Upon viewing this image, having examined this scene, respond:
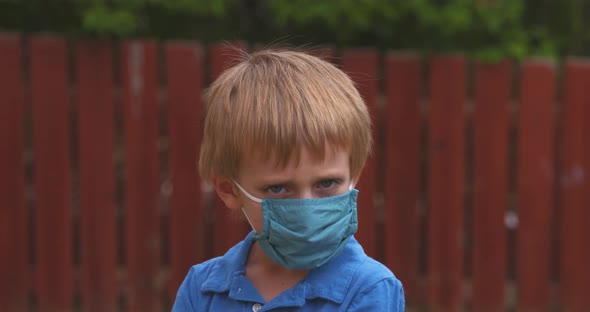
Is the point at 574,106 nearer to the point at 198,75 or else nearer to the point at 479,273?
the point at 479,273

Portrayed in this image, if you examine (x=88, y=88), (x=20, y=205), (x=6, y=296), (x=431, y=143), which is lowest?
(x=6, y=296)

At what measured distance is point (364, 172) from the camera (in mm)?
5988

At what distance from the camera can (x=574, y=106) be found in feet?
20.2

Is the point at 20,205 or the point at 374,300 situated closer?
A: the point at 374,300

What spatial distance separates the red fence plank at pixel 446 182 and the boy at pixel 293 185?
3815 mm

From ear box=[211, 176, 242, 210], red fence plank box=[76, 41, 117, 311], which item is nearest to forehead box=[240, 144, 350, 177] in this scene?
ear box=[211, 176, 242, 210]

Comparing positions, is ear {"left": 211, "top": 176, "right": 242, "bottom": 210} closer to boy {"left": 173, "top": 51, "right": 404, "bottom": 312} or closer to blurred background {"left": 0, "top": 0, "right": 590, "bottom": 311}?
boy {"left": 173, "top": 51, "right": 404, "bottom": 312}

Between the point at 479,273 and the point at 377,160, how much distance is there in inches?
42.3

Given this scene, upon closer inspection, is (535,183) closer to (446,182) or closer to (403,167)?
(446,182)

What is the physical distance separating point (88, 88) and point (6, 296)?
61.6 inches

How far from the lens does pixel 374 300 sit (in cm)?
221

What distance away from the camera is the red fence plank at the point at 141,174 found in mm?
6074

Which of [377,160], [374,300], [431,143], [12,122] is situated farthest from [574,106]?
[374,300]

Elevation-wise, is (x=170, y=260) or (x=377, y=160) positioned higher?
(x=377, y=160)
